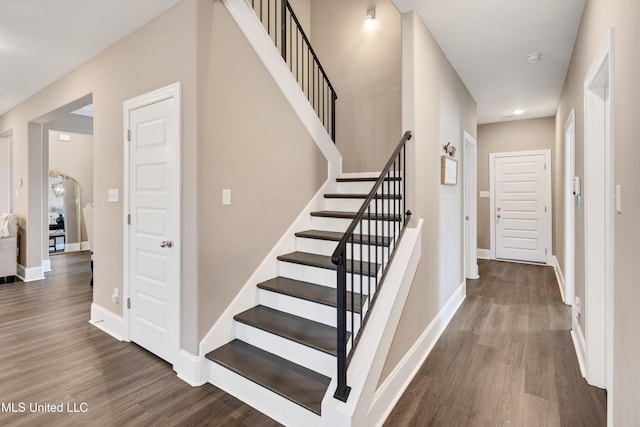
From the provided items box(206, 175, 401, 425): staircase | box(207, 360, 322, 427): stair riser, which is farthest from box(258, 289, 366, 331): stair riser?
box(207, 360, 322, 427): stair riser

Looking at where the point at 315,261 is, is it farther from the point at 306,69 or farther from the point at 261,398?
the point at 306,69

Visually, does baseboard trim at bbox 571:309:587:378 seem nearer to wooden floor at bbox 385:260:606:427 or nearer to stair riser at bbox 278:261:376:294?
wooden floor at bbox 385:260:606:427

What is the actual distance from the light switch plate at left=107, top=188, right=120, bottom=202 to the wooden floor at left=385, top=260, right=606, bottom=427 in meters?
2.89

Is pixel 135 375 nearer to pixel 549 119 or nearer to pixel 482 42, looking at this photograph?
pixel 482 42

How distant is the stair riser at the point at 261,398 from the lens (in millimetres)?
1840

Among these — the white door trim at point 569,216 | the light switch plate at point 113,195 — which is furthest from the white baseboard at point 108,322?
the white door trim at point 569,216

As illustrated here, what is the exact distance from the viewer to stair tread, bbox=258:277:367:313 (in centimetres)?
231

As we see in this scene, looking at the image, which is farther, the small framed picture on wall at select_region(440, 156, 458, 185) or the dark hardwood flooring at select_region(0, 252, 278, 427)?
the small framed picture on wall at select_region(440, 156, 458, 185)

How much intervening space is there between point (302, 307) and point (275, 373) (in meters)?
0.51

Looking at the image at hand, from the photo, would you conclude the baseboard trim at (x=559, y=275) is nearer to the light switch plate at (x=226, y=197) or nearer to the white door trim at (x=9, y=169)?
the light switch plate at (x=226, y=197)

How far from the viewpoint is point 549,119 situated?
6.02m

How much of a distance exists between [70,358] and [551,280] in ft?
20.0

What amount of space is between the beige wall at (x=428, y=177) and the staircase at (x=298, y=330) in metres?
0.33

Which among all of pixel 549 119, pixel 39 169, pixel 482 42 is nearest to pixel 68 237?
pixel 39 169
